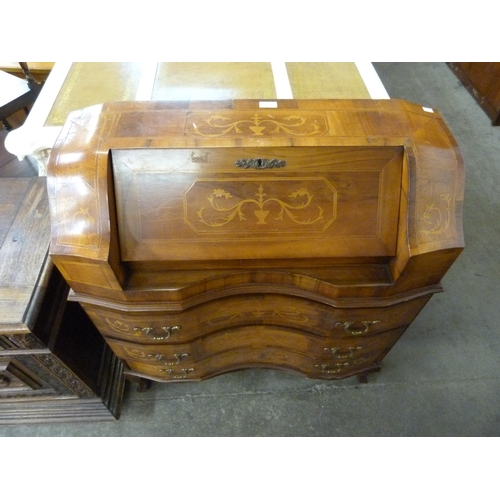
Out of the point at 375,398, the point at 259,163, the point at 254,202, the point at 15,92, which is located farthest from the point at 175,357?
the point at 15,92

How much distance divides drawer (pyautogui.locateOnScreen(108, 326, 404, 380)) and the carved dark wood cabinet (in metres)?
0.21

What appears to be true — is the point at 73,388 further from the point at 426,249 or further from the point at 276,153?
the point at 426,249

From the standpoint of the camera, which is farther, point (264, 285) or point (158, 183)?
point (264, 285)

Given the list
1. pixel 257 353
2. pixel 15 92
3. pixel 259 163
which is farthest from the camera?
pixel 15 92

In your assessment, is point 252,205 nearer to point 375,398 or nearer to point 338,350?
point 338,350

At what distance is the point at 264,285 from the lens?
109 centimetres

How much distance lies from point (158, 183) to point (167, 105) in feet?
0.88

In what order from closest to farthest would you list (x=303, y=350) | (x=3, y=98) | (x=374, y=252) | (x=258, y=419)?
(x=374, y=252), (x=303, y=350), (x=258, y=419), (x=3, y=98)

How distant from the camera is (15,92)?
7.13ft

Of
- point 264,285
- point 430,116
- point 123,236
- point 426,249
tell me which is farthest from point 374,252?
point 123,236

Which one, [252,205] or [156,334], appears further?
[156,334]

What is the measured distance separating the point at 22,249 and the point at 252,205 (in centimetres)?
88

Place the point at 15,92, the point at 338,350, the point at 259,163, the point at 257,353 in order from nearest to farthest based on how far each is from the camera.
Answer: the point at 259,163
the point at 338,350
the point at 257,353
the point at 15,92

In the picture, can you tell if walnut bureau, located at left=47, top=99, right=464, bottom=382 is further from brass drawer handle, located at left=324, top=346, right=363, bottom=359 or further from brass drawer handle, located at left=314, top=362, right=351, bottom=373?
brass drawer handle, located at left=314, top=362, right=351, bottom=373
